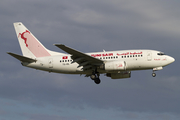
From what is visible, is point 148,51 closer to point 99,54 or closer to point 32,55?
point 99,54

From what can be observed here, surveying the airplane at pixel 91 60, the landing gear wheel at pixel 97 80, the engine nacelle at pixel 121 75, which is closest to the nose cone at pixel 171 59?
the airplane at pixel 91 60

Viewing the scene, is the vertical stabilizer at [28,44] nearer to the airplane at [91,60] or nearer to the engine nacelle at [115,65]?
the airplane at [91,60]

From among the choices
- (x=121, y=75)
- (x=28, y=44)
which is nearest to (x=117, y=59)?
(x=121, y=75)

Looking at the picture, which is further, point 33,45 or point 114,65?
point 33,45

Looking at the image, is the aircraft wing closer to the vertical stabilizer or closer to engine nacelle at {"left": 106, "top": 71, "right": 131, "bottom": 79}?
engine nacelle at {"left": 106, "top": 71, "right": 131, "bottom": 79}

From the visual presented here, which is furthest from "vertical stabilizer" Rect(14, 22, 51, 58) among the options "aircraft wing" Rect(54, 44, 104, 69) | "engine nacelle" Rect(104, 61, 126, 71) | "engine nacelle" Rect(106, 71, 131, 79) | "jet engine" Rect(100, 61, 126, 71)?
"engine nacelle" Rect(106, 71, 131, 79)

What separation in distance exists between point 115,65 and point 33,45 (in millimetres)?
14358

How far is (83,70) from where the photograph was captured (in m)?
44.1

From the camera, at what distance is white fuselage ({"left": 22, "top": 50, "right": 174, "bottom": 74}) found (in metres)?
42.4

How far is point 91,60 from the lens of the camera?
41.9 m

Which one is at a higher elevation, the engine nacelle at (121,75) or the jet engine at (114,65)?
the jet engine at (114,65)

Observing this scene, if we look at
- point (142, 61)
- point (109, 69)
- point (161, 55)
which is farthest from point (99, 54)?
point (161, 55)

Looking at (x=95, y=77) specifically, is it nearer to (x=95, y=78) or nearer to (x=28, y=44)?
(x=95, y=78)

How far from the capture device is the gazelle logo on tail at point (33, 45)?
46594 mm
